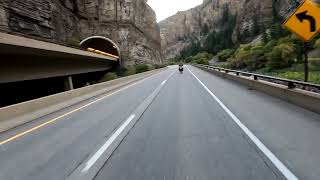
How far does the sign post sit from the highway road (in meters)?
3.03

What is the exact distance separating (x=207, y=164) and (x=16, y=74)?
21888 mm

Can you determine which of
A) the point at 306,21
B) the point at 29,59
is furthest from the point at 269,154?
the point at 29,59

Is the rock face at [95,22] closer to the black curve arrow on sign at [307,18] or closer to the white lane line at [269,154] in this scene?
the black curve arrow on sign at [307,18]

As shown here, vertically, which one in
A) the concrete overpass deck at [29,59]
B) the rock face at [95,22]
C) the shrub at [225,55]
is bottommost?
the shrub at [225,55]

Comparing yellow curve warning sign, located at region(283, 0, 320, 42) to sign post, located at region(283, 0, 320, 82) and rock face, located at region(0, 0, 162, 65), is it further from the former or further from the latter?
rock face, located at region(0, 0, 162, 65)

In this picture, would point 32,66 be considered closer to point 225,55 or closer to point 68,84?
point 68,84

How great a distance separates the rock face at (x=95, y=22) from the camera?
46.3m

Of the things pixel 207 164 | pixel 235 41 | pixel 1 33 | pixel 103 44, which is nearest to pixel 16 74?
pixel 1 33

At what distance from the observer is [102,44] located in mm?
87438

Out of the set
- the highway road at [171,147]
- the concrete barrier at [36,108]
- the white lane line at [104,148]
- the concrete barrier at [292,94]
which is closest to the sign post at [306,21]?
the concrete barrier at [292,94]

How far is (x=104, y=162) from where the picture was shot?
571 centimetres

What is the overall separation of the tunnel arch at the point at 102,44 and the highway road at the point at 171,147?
66028mm

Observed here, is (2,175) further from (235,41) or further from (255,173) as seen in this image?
(235,41)

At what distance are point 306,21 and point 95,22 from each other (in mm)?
71852
